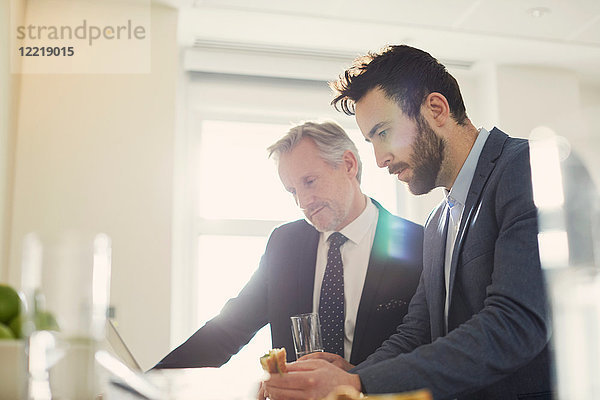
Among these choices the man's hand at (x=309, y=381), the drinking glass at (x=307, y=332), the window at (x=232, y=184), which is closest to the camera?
the man's hand at (x=309, y=381)

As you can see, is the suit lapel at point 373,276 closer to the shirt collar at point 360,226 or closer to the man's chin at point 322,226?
the shirt collar at point 360,226

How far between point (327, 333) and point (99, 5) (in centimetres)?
235

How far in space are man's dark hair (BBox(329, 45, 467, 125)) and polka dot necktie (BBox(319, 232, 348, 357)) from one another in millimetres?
614

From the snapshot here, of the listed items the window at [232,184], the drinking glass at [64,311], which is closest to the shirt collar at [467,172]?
the drinking glass at [64,311]

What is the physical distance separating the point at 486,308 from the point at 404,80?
2.60 ft

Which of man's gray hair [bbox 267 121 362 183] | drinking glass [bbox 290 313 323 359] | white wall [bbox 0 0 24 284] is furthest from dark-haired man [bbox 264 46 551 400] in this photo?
white wall [bbox 0 0 24 284]

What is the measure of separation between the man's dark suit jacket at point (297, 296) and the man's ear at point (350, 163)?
7.2 inches

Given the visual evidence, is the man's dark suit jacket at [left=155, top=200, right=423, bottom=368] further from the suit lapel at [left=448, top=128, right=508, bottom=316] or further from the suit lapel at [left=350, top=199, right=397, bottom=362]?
the suit lapel at [left=448, top=128, right=508, bottom=316]

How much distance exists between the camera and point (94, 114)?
3.41 metres

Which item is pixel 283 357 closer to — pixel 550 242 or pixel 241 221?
pixel 550 242

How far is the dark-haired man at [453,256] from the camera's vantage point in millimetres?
1141

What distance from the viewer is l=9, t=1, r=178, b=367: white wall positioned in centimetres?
330

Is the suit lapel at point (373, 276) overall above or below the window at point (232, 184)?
below

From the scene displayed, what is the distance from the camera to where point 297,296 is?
2256mm
